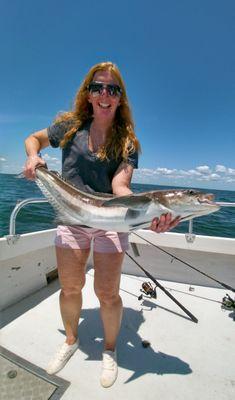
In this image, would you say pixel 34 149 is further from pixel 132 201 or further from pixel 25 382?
pixel 25 382

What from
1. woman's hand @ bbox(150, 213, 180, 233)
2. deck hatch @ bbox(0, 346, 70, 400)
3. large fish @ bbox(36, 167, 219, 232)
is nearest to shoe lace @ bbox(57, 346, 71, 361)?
deck hatch @ bbox(0, 346, 70, 400)

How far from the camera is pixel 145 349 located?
118 inches

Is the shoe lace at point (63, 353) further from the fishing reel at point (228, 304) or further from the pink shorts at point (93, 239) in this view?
the fishing reel at point (228, 304)

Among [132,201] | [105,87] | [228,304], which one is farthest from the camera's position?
[228,304]

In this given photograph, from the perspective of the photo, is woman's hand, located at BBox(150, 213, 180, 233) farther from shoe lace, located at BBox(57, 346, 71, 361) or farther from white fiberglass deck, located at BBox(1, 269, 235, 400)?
shoe lace, located at BBox(57, 346, 71, 361)

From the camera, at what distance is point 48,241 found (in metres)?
4.12

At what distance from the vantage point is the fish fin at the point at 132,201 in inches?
81.0

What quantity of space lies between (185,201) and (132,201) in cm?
40

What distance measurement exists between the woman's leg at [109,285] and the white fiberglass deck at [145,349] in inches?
17.1

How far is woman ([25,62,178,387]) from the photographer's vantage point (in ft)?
8.17

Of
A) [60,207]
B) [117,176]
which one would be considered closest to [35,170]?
[60,207]

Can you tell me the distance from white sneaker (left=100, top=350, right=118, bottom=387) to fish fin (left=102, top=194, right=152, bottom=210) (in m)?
1.48

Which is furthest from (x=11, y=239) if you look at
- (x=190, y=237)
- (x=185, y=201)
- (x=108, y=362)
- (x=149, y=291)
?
(x=190, y=237)

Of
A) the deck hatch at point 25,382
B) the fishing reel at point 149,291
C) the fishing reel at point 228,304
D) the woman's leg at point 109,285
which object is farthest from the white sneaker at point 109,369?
the fishing reel at point 228,304
